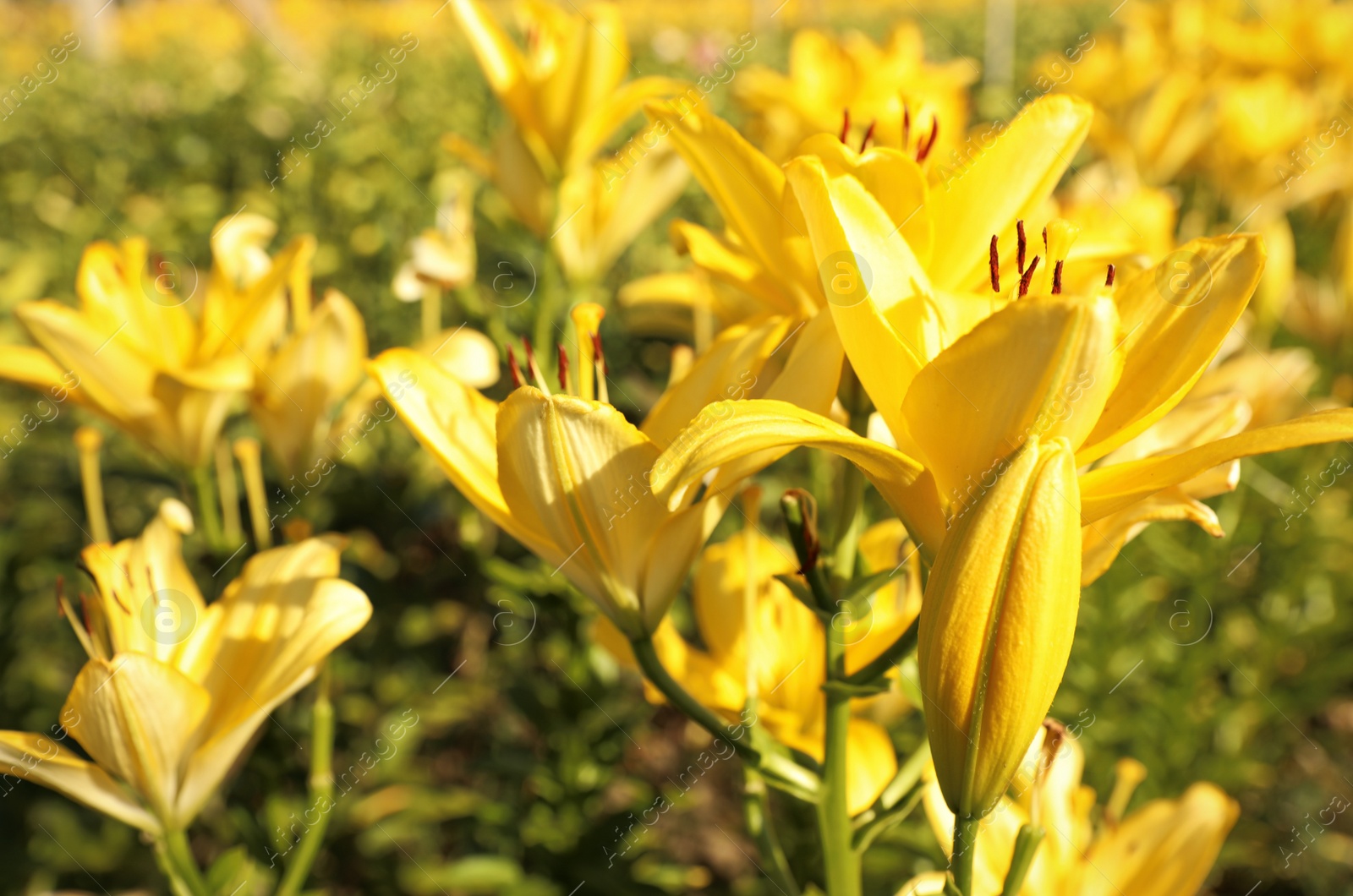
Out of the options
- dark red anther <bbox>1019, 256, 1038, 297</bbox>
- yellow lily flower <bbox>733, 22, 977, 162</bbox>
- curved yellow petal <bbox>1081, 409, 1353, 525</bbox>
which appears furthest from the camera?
yellow lily flower <bbox>733, 22, 977, 162</bbox>

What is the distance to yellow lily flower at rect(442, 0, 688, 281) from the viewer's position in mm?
1366

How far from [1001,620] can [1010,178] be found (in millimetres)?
309

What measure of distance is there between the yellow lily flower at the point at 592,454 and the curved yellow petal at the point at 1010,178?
0.13 metres

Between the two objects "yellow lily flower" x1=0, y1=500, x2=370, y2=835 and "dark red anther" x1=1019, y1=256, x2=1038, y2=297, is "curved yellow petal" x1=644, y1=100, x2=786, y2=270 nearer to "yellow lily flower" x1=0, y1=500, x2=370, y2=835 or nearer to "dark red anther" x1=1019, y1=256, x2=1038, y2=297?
"dark red anther" x1=1019, y1=256, x2=1038, y2=297

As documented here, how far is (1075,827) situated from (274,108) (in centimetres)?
308

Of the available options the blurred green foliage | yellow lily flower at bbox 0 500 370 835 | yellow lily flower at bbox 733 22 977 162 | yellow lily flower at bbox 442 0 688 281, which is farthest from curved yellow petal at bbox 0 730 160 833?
yellow lily flower at bbox 733 22 977 162

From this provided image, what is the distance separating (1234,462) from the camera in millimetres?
700

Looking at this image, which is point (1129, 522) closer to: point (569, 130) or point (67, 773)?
point (67, 773)

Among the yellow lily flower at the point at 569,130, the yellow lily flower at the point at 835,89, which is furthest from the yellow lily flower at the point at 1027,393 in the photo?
the yellow lily flower at the point at 835,89

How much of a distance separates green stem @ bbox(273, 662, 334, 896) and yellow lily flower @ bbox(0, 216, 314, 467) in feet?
1.05

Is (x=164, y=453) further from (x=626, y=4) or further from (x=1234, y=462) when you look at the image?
(x=626, y=4)

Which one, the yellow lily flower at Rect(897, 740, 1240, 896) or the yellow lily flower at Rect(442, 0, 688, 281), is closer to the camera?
the yellow lily flower at Rect(897, 740, 1240, 896)

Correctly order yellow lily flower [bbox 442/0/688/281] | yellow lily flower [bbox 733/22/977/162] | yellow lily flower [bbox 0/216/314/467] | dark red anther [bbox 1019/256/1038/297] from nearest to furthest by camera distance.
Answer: dark red anther [bbox 1019/256/1038/297], yellow lily flower [bbox 0/216/314/467], yellow lily flower [bbox 442/0/688/281], yellow lily flower [bbox 733/22/977/162]

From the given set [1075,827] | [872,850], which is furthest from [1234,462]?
[872,850]
